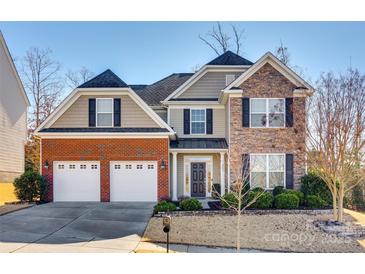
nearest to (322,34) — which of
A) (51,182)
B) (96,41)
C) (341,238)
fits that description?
(341,238)

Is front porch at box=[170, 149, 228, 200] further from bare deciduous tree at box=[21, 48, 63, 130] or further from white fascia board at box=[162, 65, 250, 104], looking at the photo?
bare deciduous tree at box=[21, 48, 63, 130]

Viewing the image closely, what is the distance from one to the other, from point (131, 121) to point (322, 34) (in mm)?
8090

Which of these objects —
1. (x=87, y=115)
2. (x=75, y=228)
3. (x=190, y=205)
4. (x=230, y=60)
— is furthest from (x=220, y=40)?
(x=75, y=228)

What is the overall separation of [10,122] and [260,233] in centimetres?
1237

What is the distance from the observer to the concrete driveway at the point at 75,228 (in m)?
8.78

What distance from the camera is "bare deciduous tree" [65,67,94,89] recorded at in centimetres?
1564

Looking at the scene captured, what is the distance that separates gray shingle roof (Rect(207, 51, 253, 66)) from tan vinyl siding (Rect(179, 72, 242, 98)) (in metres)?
0.46

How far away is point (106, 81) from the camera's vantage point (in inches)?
625

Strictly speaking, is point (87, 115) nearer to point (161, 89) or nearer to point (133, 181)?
point (133, 181)

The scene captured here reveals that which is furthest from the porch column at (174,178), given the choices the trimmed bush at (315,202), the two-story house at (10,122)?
the two-story house at (10,122)

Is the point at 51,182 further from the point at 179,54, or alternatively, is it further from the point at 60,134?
the point at 179,54

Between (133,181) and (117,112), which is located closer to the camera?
(133,181)

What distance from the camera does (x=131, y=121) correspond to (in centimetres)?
1558

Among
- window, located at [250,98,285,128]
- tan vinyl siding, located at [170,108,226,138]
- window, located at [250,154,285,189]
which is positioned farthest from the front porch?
window, located at [250,98,285,128]
